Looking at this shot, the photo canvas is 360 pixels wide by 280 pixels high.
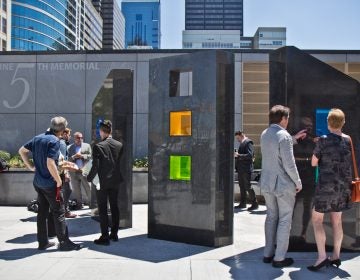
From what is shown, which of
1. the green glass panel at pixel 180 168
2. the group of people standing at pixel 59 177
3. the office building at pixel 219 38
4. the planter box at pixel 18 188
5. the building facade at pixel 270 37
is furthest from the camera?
the building facade at pixel 270 37

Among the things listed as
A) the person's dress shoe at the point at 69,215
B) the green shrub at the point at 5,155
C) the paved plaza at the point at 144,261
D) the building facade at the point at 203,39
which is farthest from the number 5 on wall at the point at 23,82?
the building facade at the point at 203,39

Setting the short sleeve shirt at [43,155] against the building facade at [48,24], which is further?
the building facade at [48,24]

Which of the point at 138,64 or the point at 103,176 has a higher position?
the point at 138,64

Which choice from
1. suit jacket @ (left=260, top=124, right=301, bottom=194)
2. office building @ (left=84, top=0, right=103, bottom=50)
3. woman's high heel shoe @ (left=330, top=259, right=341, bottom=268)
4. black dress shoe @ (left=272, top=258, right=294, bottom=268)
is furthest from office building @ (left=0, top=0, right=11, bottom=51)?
woman's high heel shoe @ (left=330, top=259, right=341, bottom=268)

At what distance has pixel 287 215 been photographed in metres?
5.72

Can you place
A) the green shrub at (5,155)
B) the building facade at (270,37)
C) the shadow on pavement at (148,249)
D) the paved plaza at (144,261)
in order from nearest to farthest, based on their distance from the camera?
the paved plaza at (144,261)
the shadow on pavement at (148,249)
the green shrub at (5,155)
the building facade at (270,37)

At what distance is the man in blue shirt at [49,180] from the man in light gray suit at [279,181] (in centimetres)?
271

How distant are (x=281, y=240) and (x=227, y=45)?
163160 millimetres

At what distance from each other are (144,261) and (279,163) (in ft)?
6.83

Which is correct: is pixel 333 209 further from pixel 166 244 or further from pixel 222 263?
pixel 166 244

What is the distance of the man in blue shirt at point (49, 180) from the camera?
6414 millimetres

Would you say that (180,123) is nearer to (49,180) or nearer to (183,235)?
(183,235)

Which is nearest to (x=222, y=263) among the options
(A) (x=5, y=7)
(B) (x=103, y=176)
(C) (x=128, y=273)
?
(C) (x=128, y=273)

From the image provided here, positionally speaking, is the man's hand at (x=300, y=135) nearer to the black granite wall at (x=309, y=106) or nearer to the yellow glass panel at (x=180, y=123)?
the black granite wall at (x=309, y=106)
